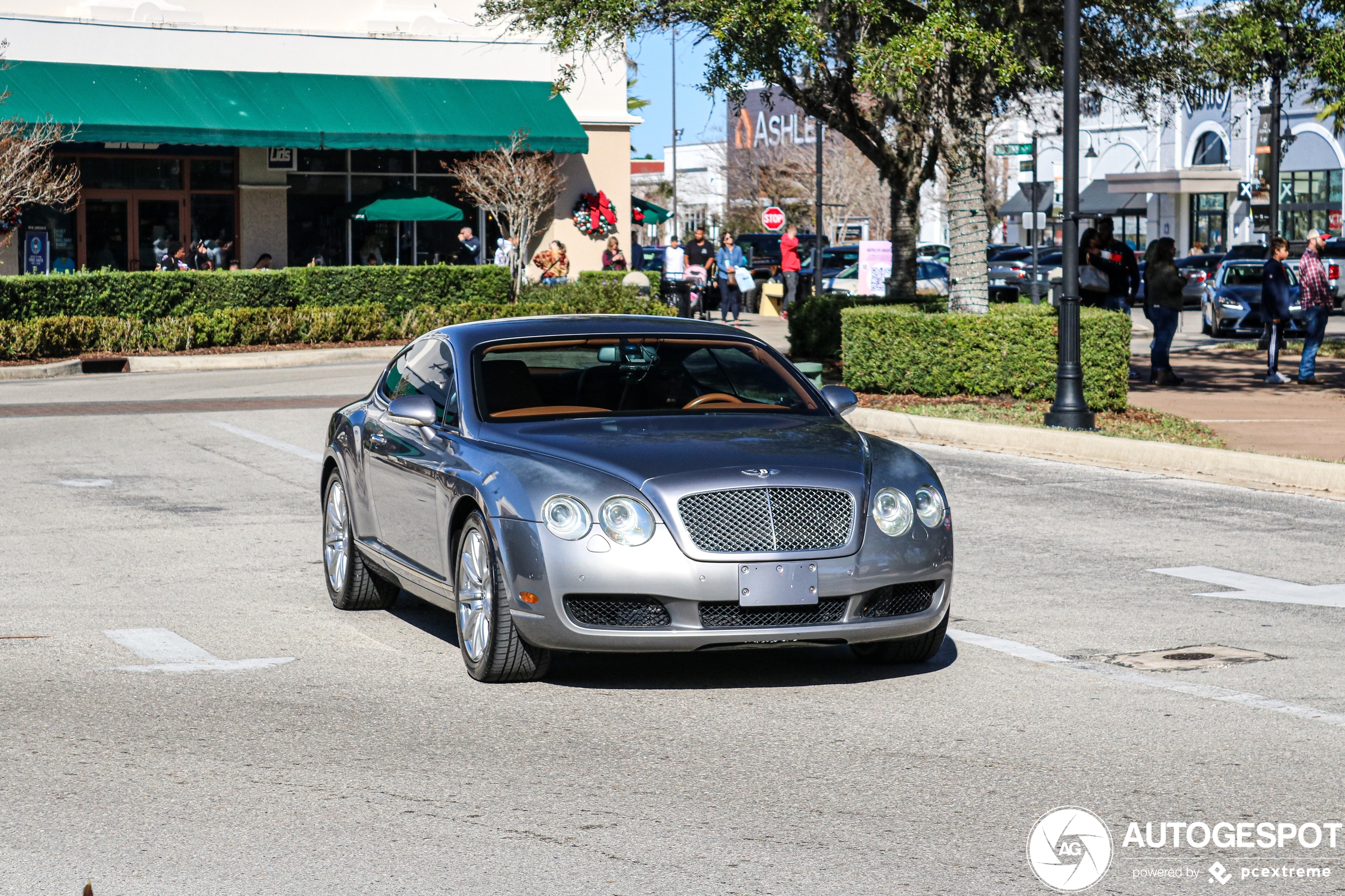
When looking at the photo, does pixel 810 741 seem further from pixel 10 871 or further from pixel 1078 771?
pixel 10 871

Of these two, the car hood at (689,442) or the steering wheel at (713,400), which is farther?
the steering wheel at (713,400)

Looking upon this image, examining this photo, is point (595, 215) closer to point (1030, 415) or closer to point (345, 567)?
point (1030, 415)

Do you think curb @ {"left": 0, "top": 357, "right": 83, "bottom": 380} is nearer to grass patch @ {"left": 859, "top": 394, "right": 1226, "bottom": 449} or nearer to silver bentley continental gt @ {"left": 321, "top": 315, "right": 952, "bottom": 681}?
grass patch @ {"left": 859, "top": 394, "right": 1226, "bottom": 449}

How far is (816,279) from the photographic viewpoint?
3888 centimetres

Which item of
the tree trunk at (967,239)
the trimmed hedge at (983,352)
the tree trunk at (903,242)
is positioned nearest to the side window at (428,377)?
the trimmed hedge at (983,352)

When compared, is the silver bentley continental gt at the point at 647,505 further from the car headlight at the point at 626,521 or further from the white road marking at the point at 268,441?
the white road marking at the point at 268,441

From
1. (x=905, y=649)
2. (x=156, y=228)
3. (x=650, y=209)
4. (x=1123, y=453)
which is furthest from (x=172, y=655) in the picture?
(x=650, y=209)

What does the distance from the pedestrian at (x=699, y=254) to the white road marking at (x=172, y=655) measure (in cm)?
2910

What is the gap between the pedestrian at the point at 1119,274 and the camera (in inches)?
855

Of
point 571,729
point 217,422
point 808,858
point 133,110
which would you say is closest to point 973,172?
point 217,422

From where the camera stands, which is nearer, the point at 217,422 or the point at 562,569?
the point at 562,569

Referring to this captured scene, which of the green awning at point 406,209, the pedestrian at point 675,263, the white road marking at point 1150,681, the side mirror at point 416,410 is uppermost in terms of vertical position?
the green awning at point 406,209

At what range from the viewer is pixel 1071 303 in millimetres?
17000

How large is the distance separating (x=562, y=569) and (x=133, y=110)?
29.6m
